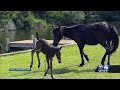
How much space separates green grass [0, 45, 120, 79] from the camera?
21.6 feet

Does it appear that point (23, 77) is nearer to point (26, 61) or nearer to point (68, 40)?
point (26, 61)

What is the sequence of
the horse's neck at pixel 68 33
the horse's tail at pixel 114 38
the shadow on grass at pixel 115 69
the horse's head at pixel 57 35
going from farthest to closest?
the horse's neck at pixel 68 33
the horse's head at pixel 57 35
the horse's tail at pixel 114 38
the shadow on grass at pixel 115 69

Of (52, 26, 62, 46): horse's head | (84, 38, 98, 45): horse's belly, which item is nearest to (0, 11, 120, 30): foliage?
(52, 26, 62, 46): horse's head

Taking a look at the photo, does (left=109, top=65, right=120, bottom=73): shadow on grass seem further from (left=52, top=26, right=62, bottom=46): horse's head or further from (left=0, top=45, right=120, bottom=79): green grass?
(left=52, top=26, right=62, bottom=46): horse's head

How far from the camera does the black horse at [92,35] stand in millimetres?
6797

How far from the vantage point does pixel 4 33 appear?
7246mm

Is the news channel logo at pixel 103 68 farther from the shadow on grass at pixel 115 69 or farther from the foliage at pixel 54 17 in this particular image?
the foliage at pixel 54 17

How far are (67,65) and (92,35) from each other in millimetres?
646

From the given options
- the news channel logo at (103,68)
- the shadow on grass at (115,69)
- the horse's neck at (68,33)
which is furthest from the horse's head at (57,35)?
the shadow on grass at (115,69)

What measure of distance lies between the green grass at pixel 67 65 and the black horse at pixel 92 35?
8cm
